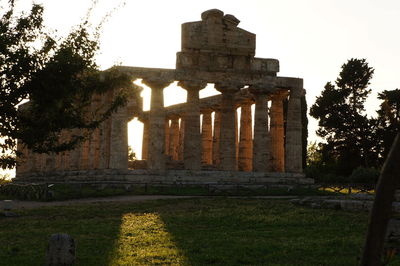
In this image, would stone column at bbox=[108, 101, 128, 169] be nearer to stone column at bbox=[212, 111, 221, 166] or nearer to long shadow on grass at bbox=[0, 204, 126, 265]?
stone column at bbox=[212, 111, 221, 166]

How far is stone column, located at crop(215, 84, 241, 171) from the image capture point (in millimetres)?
52812

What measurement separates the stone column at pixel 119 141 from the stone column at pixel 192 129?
5.81m

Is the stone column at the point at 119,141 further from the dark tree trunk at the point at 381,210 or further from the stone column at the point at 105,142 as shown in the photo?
the dark tree trunk at the point at 381,210

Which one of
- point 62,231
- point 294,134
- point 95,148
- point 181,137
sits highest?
point 181,137

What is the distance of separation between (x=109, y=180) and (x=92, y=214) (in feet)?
64.1

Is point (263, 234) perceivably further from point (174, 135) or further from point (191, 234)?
point (174, 135)

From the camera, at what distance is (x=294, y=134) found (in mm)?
54969

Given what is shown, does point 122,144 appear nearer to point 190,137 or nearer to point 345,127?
point 190,137

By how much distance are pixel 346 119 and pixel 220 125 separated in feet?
91.8

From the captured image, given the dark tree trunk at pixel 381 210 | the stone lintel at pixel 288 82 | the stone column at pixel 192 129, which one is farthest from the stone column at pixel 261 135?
the dark tree trunk at pixel 381 210

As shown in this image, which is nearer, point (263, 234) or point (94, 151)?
point (263, 234)

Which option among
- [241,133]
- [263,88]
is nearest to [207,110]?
[241,133]

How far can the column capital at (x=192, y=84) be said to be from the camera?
51.6 meters

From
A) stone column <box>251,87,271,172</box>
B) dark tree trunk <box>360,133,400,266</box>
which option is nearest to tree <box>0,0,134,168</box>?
dark tree trunk <box>360,133,400,266</box>
